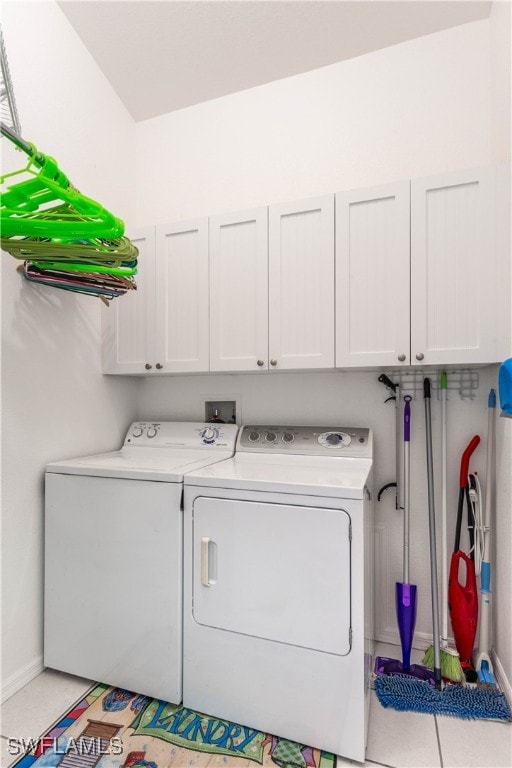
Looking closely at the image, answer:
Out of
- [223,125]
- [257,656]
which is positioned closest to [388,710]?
[257,656]

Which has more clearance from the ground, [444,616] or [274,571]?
[274,571]

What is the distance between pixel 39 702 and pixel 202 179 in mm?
2903

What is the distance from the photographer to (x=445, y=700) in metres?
1.63

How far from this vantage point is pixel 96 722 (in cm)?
154

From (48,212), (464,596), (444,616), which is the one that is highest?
(48,212)

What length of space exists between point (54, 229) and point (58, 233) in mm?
17

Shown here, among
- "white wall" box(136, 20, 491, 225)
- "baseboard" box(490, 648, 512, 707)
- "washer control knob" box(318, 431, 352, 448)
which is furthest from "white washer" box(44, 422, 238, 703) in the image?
"white wall" box(136, 20, 491, 225)

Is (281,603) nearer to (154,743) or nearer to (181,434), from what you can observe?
(154,743)

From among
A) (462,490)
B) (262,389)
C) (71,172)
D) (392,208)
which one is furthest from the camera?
(262,389)

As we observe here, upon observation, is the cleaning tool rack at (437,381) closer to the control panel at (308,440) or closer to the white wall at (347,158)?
the white wall at (347,158)

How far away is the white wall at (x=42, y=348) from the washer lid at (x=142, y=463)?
0.14 metres

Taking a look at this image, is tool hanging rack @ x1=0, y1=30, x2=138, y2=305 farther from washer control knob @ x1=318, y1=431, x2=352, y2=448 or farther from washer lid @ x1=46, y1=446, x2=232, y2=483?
washer control knob @ x1=318, y1=431, x2=352, y2=448

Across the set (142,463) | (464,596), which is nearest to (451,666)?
(464,596)

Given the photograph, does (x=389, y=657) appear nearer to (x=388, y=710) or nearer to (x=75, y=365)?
(x=388, y=710)
